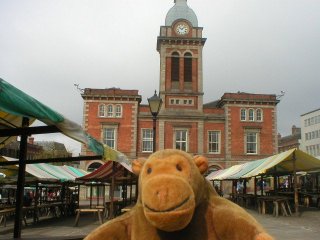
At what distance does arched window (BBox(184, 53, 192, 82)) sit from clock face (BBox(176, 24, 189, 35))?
2.27 metres

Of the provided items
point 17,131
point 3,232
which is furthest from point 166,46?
point 17,131

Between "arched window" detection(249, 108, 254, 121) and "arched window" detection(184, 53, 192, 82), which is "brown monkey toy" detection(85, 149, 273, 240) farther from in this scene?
"arched window" detection(249, 108, 254, 121)

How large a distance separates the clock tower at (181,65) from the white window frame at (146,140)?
324 centimetres

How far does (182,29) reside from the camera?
134 ft

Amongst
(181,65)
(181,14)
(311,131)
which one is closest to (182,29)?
(181,14)

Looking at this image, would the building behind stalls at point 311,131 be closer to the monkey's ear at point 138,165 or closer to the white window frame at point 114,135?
the white window frame at point 114,135

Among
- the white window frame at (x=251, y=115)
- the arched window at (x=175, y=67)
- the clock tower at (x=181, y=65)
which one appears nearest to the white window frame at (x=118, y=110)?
the clock tower at (x=181, y=65)

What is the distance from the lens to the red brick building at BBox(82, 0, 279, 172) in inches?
1540

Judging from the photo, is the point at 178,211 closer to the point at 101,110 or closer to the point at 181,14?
the point at 101,110

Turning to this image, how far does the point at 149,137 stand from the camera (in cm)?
3953

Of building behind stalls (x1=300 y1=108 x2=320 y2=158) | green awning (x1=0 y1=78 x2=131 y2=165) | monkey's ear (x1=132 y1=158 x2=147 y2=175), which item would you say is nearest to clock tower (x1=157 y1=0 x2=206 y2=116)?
green awning (x1=0 y1=78 x2=131 y2=165)

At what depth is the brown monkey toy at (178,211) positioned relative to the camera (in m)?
2.84

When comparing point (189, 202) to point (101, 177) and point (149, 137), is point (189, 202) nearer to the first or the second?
point (101, 177)

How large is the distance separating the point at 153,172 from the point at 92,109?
121 ft
